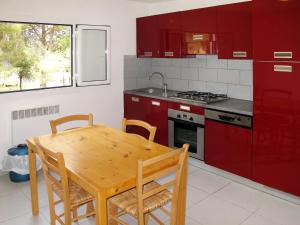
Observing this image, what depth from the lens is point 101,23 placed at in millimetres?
4527

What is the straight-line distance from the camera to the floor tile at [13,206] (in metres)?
2.96

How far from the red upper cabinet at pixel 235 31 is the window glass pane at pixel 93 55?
176cm

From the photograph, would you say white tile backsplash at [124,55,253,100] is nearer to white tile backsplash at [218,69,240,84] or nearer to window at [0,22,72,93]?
white tile backsplash at [218,69,240,84]

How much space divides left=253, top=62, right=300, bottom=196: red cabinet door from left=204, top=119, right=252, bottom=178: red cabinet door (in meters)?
0.12

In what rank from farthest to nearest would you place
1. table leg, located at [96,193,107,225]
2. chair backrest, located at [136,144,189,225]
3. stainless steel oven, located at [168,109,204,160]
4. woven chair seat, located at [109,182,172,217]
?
stainless steel oven, located at [168,109,204,160] → woven chair seat, located at [109,182,172,217] → chair backrest, located at [136,144,189,225] → table leg, located at [96,193,107,225]

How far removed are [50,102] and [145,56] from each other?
5.38 feet

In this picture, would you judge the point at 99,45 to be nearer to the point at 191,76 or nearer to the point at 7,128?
the point at 191,76

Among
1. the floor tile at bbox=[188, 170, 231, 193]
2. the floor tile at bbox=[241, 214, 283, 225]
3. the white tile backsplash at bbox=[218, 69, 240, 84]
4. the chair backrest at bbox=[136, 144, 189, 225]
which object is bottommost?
the floor tile at bbox=[241, 214, 283, 225]

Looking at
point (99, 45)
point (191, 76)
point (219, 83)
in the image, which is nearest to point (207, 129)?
point (219, 83)

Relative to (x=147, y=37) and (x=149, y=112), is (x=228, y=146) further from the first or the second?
(x=147, y=37)

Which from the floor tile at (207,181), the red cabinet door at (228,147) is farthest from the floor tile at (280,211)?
the floor tile at (207,181)

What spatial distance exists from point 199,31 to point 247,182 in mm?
1963

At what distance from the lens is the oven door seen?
391cm

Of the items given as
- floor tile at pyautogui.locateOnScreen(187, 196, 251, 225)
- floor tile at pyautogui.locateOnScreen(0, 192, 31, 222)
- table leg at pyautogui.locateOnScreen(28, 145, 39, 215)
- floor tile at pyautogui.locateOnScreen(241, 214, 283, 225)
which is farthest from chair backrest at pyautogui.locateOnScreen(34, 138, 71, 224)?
floor tile at pyautogui.locateOnScreen(241, 214, 283, 225)
